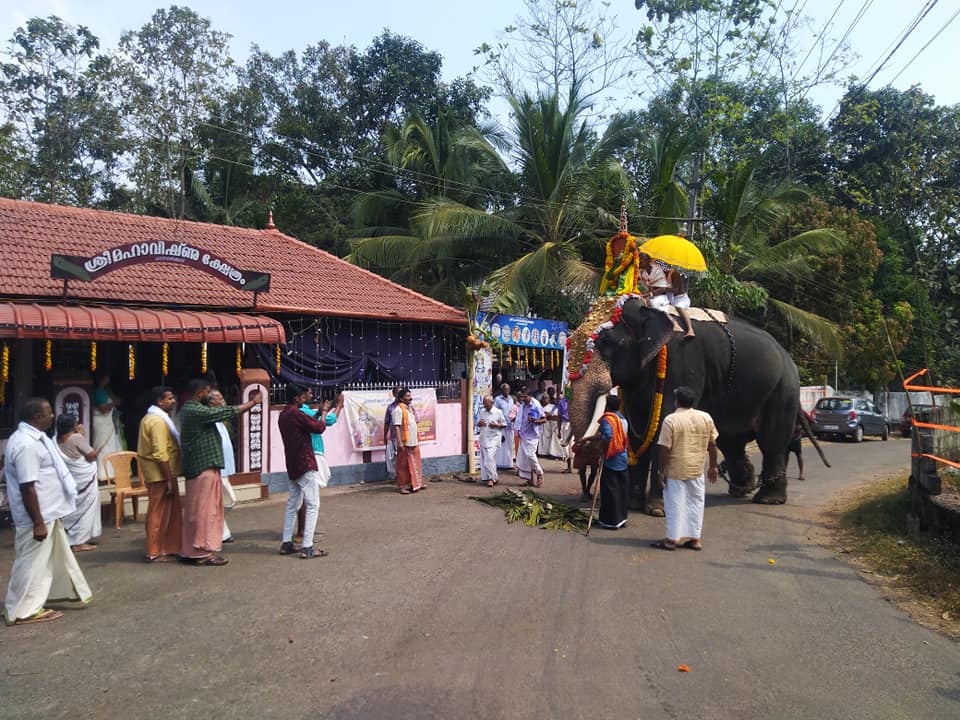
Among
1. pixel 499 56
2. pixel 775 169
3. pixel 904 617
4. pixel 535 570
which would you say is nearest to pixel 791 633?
pixel 904 617

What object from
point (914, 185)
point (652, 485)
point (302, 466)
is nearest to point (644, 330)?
point (652, 485)

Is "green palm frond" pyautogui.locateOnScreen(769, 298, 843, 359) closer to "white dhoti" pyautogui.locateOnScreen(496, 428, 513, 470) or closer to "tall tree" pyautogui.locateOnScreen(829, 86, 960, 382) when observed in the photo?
"tall tree" pyautogui.locateOnScreen(829, 86, 960, 382)

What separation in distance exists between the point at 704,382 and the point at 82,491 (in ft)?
24.3

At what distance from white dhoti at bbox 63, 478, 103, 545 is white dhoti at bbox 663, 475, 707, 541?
5.93 m

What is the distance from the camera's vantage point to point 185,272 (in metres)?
11.0

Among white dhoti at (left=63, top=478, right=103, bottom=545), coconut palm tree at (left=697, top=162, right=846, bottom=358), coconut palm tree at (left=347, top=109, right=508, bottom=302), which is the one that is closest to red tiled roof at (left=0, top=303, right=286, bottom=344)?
white dhoti at (left=63, top=478, right=103, bottom=545)

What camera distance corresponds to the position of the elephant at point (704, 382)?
8984 mm

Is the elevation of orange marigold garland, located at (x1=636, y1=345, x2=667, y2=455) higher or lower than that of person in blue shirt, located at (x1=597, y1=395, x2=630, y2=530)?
higher

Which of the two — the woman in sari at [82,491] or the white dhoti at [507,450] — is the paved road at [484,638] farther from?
the white dhoti at [507,450]

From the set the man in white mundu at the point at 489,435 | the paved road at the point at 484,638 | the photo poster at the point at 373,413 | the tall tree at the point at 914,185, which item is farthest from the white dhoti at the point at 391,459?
the tall tree at the point at 914,185

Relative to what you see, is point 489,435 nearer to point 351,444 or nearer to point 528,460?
point 528,460

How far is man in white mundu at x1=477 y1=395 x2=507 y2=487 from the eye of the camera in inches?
463

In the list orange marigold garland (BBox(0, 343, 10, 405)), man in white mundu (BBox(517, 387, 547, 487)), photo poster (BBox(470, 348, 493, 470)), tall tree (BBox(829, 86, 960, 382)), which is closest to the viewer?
orange marigold garland (BBox(0, 343, 10, 405))

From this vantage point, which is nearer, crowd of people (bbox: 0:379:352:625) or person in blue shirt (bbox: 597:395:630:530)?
crowd of people (bbox: 0:379:352:625)
